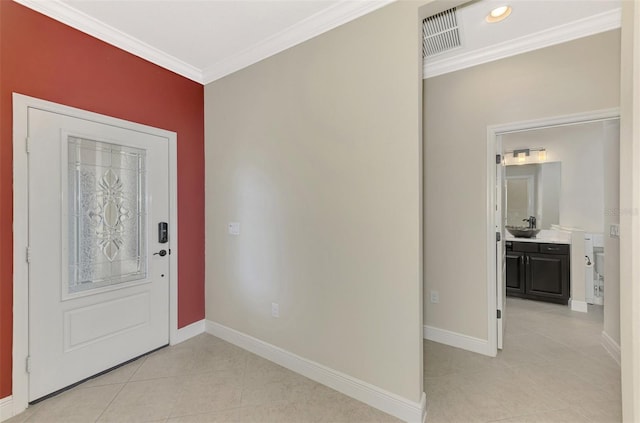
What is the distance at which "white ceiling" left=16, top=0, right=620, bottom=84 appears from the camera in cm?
202

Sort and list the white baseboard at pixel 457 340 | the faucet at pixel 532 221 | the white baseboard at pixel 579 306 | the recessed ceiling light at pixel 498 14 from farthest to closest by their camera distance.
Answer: the faucet at pixel 532 221 → the white baseboard at pixel 579 306 → the white baseboard at pixel 457 340 → the recessed ceiling light at pixel 498 14

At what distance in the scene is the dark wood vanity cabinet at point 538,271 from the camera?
3832mm

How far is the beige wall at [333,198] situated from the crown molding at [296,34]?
64 mm

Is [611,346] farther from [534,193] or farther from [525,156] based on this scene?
[525,156]

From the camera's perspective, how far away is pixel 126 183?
2479 mm

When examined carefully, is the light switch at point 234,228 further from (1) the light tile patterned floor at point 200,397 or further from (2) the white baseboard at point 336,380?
(1) the light tile patterned floor at point 200,397

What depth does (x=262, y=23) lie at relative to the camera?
2234 mm

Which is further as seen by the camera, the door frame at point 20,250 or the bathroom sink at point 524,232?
the bathroom sink at point 524,232

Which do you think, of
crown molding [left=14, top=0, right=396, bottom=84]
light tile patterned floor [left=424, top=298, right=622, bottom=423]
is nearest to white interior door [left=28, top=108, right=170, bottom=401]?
crown molding [left=14, top=0, right=396, bottom=84]

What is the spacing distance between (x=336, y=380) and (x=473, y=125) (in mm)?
2617

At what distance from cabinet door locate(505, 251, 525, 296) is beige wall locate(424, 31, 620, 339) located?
2035mm

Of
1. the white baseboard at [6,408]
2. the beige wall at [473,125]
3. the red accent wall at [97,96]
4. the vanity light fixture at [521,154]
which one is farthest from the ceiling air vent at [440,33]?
Answer: the white baseboard at [6,408]

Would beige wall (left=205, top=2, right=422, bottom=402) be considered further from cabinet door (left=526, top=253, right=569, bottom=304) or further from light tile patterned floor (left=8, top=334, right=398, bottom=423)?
cabinet door (left=526, top=253, right=569, bottom=304)

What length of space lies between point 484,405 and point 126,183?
337cm
